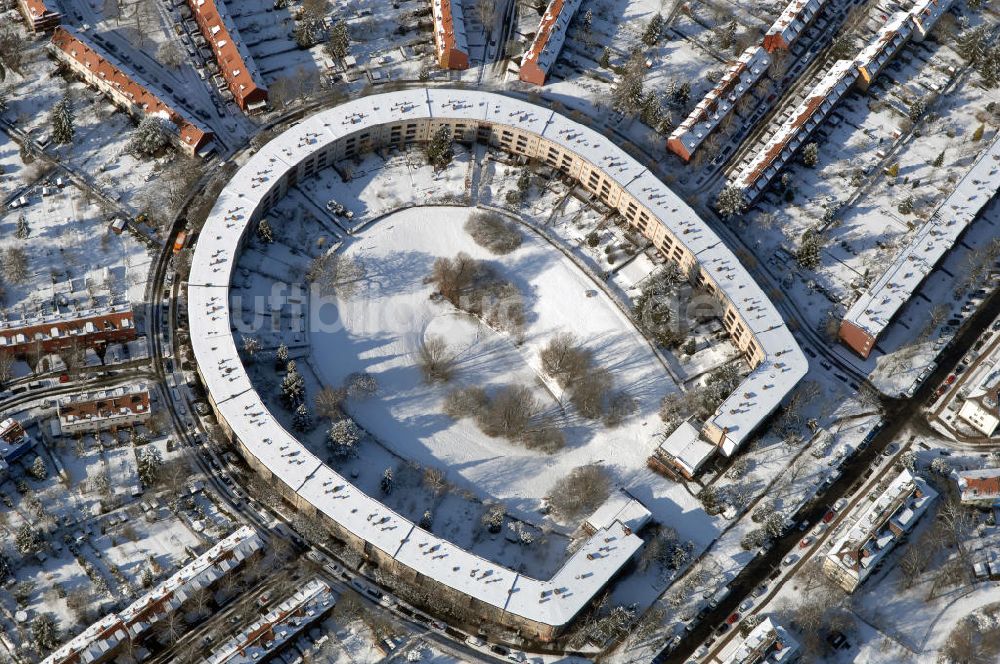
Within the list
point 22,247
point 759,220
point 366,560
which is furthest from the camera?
point 759,220

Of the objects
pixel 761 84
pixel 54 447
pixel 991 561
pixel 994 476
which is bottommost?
pixel 991 561

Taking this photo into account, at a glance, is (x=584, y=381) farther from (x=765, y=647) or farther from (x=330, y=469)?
(x=765, y=647)

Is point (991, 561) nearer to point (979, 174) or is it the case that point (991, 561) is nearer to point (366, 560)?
point (979, 174)

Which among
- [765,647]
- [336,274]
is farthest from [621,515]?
[336,274]

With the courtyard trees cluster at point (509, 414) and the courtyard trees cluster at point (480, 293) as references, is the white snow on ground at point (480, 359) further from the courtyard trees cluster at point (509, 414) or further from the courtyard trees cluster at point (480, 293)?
the courtyard trees cluster at point (480, 293)

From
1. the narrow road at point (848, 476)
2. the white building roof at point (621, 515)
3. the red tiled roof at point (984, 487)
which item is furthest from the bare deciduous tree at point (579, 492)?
the red tiled roof at point (984, 487)

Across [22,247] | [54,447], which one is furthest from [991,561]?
[22,247]
